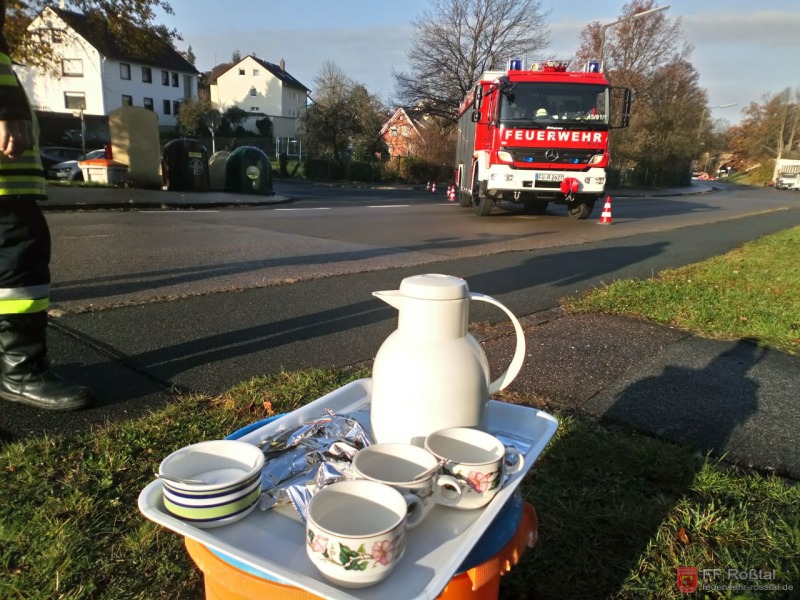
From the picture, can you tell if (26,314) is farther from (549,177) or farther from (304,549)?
(549,177)

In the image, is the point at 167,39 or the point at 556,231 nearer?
the point at 556,231

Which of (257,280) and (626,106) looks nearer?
(257,280)

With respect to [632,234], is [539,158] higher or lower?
higher

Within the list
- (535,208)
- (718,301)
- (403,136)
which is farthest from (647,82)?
(718,301)

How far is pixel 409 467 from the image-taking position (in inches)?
46.3

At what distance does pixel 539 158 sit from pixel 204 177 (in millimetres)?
11146

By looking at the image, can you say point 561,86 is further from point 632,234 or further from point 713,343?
point 713,343

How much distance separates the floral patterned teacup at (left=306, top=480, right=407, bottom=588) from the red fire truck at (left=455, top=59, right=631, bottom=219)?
40.3 ft

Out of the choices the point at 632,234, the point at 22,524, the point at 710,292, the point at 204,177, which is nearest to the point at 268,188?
the point at 204,177

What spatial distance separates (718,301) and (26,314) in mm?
5477

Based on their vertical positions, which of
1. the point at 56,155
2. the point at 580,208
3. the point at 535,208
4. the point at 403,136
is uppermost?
the point at 403,136

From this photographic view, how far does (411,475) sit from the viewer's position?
1.17 metres

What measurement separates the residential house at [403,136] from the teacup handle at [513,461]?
3901 cm

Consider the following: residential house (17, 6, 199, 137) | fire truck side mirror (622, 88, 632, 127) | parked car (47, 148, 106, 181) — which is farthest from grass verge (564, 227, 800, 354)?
residential house (17, 6, 199, 137)
